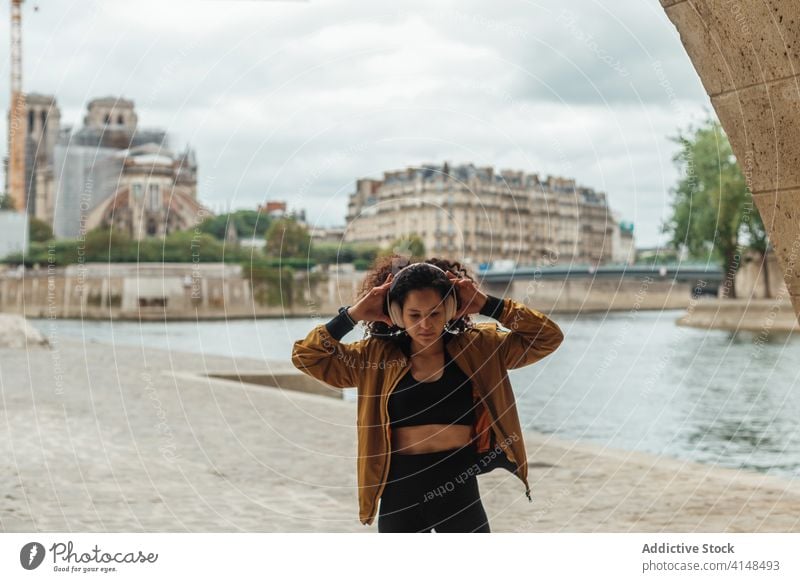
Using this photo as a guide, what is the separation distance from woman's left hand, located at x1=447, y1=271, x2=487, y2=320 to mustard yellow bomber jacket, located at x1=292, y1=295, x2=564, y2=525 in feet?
0.10

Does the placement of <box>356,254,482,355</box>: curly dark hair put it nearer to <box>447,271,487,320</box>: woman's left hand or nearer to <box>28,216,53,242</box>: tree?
<box>447,271,487,320</box>: woman's left hand

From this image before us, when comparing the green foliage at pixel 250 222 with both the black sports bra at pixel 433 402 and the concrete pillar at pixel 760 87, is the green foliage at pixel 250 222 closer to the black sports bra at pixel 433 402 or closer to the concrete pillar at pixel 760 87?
the black sports bra at pixel 433 402

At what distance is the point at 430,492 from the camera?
247 centimetres

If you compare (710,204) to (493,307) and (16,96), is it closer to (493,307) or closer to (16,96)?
(16,96)

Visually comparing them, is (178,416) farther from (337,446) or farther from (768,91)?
(768,91)

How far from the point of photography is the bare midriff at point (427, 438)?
244 centimetres

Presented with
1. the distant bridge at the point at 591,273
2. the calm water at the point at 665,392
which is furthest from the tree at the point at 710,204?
the distant bridge at the point at 591,273

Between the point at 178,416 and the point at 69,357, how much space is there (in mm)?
9514

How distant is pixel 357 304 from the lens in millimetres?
2494

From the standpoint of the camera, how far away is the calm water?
39.9 feet

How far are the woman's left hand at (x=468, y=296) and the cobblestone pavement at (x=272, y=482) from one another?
2.55 meters

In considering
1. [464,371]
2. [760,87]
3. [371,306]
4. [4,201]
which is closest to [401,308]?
[371,306]

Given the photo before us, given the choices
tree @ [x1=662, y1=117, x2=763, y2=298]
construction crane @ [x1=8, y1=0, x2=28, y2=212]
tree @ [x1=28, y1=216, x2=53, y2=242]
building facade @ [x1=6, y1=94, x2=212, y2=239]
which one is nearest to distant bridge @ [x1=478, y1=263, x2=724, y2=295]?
construction crane @ [x1=8, y1=0, x2=28, y2=212]
